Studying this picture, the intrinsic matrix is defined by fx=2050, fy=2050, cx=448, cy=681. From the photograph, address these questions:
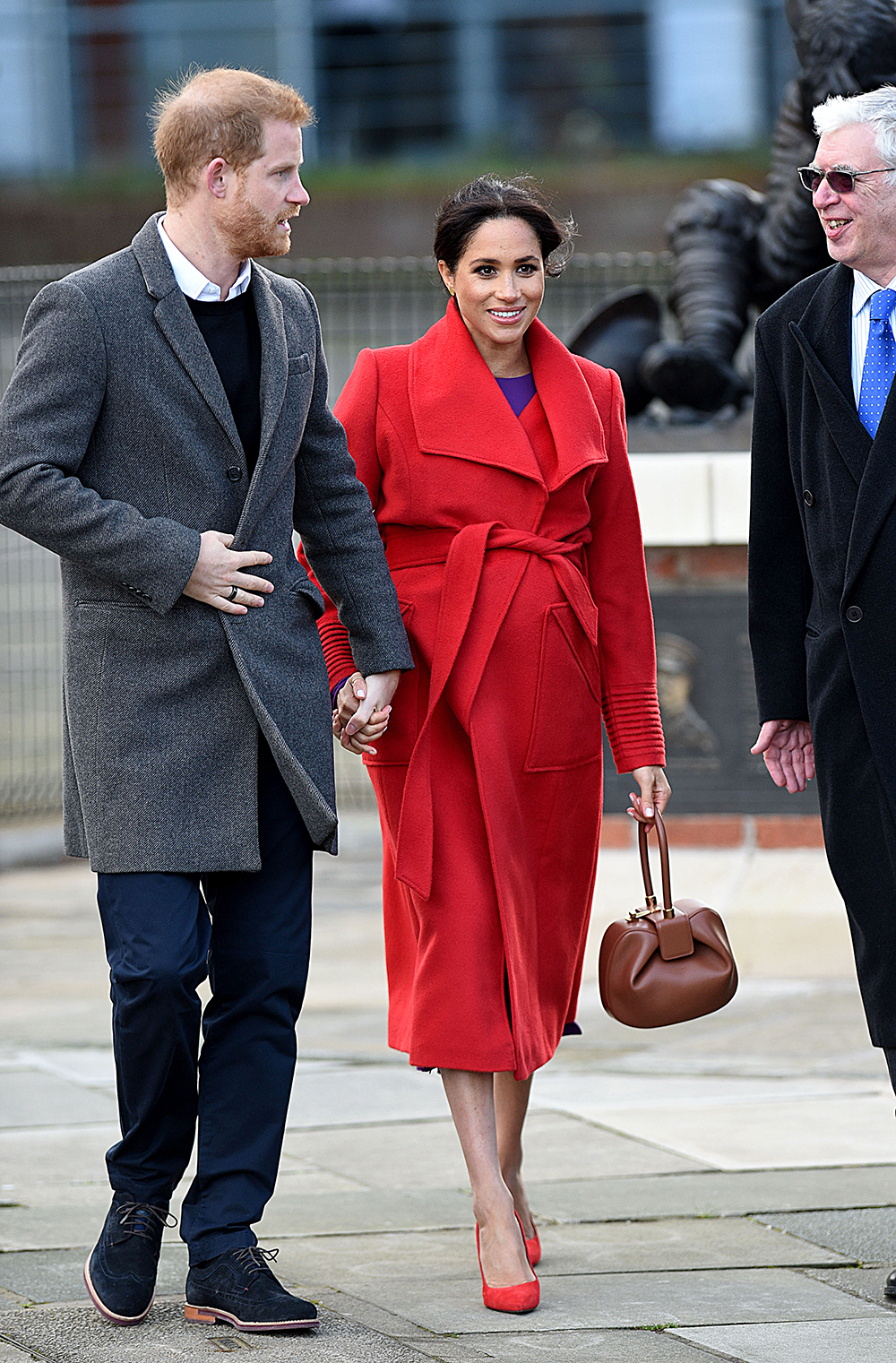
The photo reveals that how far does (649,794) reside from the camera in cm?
387

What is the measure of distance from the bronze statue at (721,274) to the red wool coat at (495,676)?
3410mm

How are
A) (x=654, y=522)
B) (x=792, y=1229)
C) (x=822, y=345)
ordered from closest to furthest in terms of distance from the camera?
(x=822, y=345) → (x=792, y=1229) → (x=654, y=522)

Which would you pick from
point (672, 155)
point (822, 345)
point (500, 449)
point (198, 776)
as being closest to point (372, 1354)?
point (198, 776)

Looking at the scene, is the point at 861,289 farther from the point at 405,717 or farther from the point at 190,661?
the point at 190,661

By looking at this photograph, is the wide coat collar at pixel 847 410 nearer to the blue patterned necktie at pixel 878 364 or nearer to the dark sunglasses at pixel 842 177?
the blue patterned necktie at pixel 878 364

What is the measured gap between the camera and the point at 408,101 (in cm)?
2323

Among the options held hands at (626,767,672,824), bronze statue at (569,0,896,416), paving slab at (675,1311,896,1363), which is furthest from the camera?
bronze statue at (569,0,896,416)

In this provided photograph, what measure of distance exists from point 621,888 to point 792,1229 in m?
3.02

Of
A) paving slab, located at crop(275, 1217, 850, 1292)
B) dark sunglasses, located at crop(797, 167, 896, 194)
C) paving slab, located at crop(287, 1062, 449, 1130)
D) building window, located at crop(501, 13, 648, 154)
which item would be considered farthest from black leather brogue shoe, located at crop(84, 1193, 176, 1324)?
building window, located at crop(501, 13, 648, 154)

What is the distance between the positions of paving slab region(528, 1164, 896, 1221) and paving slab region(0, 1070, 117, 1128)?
134 cm

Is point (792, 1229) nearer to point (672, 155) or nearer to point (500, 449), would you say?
point (500, 449)

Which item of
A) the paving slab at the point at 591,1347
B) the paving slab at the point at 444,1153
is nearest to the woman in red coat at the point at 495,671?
the paving slab at the point at 591,1347

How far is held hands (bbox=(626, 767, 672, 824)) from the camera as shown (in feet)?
12.6

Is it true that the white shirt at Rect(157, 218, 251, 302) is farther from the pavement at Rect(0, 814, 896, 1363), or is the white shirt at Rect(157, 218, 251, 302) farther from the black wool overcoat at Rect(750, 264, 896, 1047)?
the pavement at Rect(0, 814, 896, 1363)
